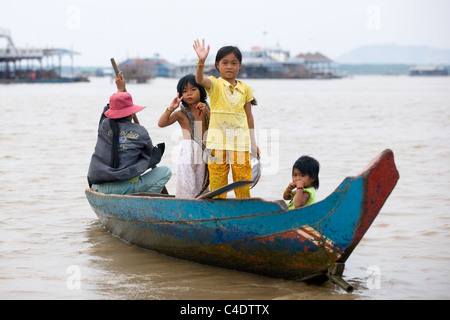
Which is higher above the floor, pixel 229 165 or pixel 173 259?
pixel 229 165

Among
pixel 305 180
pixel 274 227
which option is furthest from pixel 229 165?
pixel 274 227

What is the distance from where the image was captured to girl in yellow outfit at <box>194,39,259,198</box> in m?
4.55

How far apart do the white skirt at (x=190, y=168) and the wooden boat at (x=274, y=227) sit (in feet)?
1.54

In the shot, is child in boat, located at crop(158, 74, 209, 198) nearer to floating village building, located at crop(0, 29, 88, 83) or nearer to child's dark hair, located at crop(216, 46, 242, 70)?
child's dark hair, located at crop(216, 46, 242, 70)

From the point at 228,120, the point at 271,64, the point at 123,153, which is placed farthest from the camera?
the point at 271,64

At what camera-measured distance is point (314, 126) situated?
667 inches

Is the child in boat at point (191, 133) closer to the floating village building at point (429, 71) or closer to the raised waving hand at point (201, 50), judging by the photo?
the raised waving hand at point (201, 50)

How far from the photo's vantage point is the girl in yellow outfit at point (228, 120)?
4.55 metres

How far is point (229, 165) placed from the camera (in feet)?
15.6

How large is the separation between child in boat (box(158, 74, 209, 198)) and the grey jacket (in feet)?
1.03

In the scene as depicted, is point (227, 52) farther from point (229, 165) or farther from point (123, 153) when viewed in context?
point (123, 153)

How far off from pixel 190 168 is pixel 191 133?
0.27 meters
